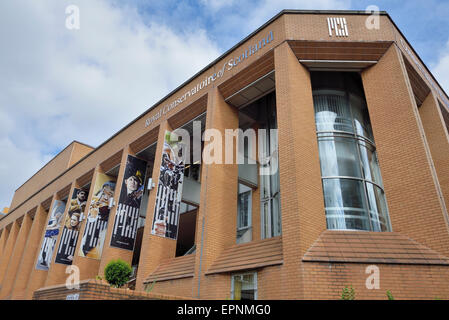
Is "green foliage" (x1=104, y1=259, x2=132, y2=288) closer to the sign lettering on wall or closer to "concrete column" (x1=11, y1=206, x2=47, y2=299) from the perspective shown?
the sign lettering on wall

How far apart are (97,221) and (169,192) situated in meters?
5.08

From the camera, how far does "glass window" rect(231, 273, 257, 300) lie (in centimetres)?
843

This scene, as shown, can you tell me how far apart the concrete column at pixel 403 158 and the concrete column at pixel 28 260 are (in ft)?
65.7

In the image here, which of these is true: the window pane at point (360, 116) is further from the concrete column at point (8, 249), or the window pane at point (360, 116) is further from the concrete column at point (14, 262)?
the concrete column at point (8, 249)

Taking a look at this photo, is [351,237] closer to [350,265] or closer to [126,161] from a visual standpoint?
[350,265]

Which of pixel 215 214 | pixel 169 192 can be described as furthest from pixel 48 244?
pixel 215 214

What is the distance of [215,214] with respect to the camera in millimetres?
10789

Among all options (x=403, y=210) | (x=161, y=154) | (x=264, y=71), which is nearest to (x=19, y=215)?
(x=161, y=154)

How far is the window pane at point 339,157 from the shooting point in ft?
33.1

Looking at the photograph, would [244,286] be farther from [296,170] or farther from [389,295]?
[389,295]

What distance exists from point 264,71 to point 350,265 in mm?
6927

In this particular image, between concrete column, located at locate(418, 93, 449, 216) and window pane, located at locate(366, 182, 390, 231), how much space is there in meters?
2.20

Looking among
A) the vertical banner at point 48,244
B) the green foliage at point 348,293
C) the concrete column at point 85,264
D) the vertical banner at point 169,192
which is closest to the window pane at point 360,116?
the green foliage at point 348,293

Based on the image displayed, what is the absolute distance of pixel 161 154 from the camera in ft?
45.3
